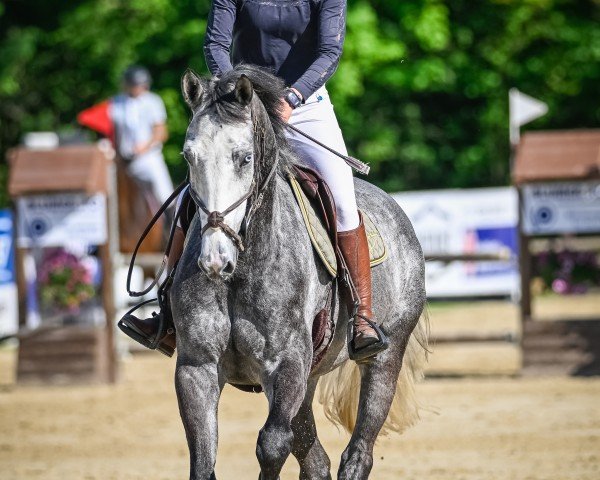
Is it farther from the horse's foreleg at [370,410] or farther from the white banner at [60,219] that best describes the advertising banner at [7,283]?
the horse's foreleg at [370,410]

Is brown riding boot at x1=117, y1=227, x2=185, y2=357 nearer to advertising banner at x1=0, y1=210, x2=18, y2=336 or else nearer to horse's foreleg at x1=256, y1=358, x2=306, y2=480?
horse's foreleg at x1=256, y1=358, x2=306, y2=480

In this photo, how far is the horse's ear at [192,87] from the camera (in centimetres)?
523

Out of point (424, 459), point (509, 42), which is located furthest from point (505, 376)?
point (509, 42)

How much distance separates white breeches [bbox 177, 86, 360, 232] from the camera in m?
6.11

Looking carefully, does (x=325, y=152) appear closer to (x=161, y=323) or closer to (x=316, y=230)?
(x=316, y=230)

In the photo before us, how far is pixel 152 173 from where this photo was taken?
14.2 metres

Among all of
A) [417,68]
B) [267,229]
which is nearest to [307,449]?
[267,229]

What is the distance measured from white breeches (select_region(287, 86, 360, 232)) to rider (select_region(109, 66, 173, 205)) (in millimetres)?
8247

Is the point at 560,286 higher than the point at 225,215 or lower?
lower

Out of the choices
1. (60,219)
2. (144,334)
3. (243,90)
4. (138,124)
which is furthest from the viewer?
(138,124)

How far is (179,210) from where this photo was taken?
5801 mm

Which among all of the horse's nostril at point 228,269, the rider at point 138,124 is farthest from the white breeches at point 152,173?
the horse's nostril at point 228,269

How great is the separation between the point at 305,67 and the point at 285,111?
1.84ft

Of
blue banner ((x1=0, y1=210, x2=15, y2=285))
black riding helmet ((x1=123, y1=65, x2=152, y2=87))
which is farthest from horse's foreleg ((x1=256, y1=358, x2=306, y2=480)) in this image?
blue banner ((x1=0, y1=210, x2=15, y2=285))
